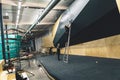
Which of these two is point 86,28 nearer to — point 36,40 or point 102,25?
point 102,25

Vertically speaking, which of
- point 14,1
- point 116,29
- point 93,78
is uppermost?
point 14,1

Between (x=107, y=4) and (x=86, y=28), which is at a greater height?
(x=107, y=4)

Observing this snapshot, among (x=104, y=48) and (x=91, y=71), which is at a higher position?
(x=104, y=48)

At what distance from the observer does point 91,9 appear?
8.95ft

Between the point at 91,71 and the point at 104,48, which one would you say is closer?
the point at 91,71

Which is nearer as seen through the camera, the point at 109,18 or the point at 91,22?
the point at 109,18

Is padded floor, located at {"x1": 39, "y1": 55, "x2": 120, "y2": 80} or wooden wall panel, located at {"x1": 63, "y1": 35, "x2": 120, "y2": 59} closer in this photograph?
padded floor, located at {"x1": 39, "y1": 55, "x2": 120, "y2": 80}

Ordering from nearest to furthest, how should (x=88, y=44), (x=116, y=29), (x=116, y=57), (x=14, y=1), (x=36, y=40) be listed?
1. (x=116, y=29)
2. (x=116, y=57)
3. (x=14, y=1)
4. (x=88, y=44)
5. (x=36, y=40)

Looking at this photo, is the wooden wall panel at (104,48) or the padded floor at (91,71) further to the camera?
the wooden wall panel at (104,48)

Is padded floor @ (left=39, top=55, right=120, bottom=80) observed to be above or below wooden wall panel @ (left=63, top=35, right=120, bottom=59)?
below

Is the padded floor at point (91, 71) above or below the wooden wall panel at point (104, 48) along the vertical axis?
below

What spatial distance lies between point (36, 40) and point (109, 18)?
54.3 feet

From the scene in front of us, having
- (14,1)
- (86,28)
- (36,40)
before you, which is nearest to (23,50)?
(14,1)

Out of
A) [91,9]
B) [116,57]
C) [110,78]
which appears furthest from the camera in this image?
[116,57]
